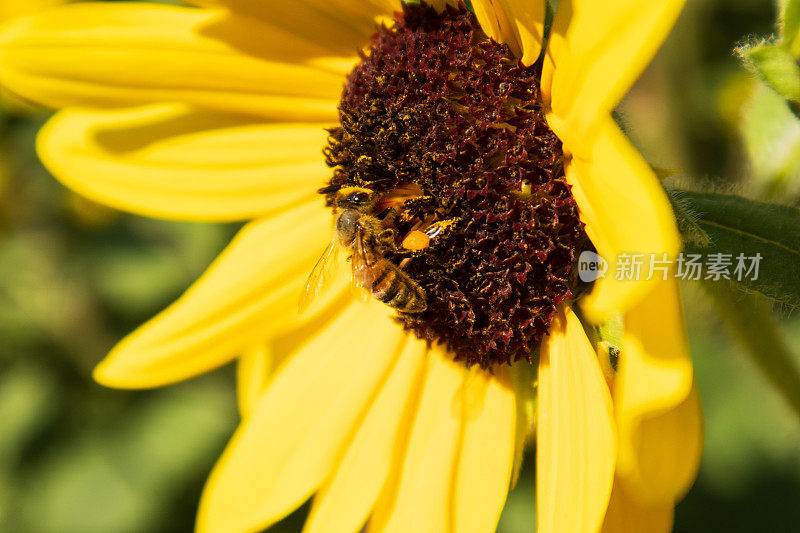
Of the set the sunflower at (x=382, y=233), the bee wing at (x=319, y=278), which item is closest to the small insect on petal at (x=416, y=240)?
the sunflower at (x=382, y=233)

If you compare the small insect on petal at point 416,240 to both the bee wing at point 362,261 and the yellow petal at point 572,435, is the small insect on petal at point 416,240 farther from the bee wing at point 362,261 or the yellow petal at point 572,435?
the yellow petal at point 572,435

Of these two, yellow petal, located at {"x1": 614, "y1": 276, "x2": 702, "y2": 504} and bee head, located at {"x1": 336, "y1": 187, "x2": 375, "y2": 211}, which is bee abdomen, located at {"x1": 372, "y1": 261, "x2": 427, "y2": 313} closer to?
bee head, located at {"x1": 336, "y1": 187, "x2": 375, "y2": 211}

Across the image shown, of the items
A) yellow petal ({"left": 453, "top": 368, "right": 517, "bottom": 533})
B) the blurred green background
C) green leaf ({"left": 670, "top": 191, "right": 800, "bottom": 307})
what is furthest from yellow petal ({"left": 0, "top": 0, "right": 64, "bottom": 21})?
green leaf ({"left": 670, "top": 191, "right": 800, "bottom": 307})

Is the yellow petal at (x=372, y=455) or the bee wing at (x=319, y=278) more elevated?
the bee wing at (x=319, y=278)

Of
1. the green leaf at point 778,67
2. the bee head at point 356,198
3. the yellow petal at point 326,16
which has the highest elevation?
the green leaf at point 778,67

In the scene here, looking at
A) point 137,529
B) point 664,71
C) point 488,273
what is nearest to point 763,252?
point 488,273

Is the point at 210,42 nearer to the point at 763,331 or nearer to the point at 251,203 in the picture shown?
Result: the point at 251,203

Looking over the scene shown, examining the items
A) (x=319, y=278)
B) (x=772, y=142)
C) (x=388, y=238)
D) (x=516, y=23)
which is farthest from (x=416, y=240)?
(x=772, y=142)
